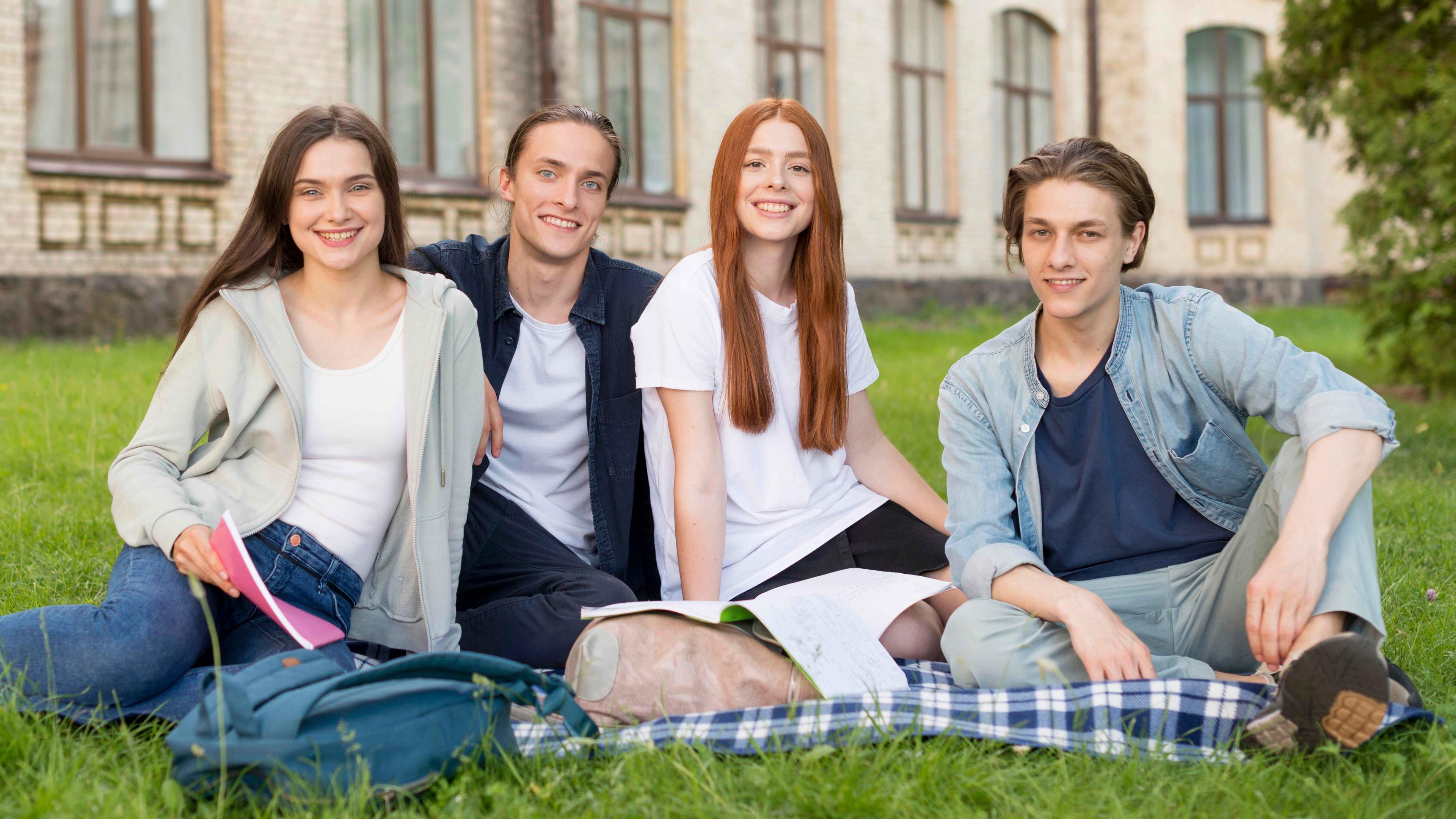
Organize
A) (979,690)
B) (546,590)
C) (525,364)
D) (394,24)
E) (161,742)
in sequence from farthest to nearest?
(394,24), (525,364), (546,590), (979,690), (161,742)

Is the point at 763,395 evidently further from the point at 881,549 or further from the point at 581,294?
the point at 581,294

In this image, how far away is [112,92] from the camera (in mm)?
10094

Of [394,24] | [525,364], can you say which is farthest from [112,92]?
[525,364]

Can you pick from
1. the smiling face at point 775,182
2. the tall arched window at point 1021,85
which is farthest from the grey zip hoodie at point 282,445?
the tall arched window at point 1021,85

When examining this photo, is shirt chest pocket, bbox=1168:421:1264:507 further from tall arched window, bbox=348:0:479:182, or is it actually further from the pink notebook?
tall arched window, bbox=348:0:479:182

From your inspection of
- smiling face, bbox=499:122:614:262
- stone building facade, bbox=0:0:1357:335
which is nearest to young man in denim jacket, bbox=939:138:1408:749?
smiling face, bbox=499:122:614:262

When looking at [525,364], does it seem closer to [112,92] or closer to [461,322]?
[461,322]

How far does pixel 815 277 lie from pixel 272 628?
1654 mm

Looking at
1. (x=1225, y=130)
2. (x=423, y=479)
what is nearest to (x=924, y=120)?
(x=1225, y=130)

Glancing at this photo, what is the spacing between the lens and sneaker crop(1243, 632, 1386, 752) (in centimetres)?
224

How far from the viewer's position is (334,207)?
2.98 metres

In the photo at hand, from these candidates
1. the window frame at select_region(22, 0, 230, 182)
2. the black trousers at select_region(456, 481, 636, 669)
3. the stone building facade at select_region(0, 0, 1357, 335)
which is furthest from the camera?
the stone building facade at select_region(0, 0, 1357, 335)

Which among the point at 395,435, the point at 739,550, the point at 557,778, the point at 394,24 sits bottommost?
the point at 557,778

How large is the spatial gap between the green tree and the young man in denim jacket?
5.67m
